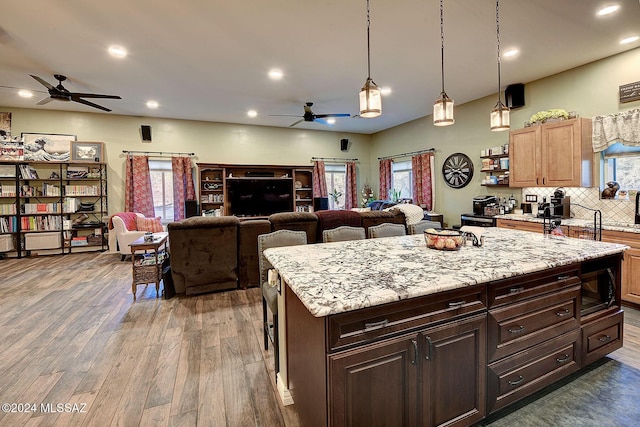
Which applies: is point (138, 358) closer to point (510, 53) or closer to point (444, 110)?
point (444, 110)

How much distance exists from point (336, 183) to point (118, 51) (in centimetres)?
615

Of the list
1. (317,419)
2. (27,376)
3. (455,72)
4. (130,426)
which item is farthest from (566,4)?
(27,376)

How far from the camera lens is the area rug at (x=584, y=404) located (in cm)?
172

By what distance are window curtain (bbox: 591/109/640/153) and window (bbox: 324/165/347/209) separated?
18.8 ft

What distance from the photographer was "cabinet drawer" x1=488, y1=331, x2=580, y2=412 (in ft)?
5.30

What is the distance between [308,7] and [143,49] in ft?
7.19

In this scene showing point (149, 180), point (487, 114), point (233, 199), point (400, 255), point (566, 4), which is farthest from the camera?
point (233, 199)

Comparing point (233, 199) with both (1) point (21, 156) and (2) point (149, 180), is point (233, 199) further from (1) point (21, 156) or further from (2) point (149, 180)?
(1) point (21, 156)

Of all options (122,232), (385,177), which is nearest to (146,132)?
(122,232)

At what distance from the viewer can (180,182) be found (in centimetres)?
714

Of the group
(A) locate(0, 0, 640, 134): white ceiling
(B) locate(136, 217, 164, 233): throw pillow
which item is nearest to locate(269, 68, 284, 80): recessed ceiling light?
(A) locate(0, 0, 640, 134): white ceiling

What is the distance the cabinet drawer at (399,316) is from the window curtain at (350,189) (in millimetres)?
7308

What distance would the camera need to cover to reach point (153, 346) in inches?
102

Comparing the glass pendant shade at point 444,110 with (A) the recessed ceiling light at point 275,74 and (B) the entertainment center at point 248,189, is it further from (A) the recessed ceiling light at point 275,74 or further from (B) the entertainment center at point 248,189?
(B) the entertainment center at point 248,189
